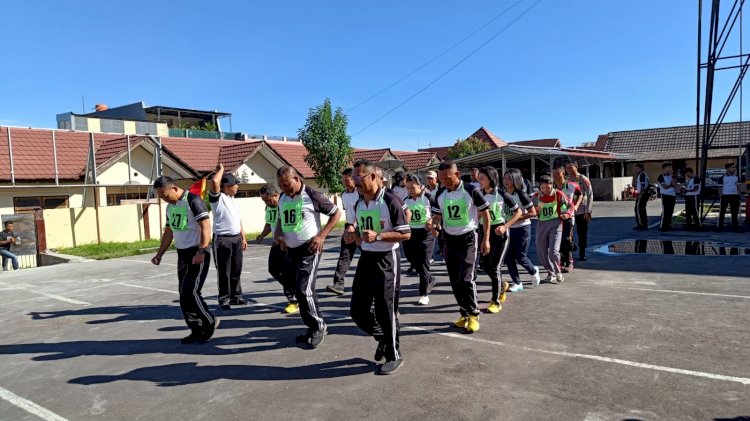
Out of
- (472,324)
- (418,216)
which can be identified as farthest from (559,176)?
(472,324)

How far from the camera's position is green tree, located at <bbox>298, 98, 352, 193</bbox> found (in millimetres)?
22906

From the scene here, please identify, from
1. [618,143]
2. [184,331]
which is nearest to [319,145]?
[184,331]

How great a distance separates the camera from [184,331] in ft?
20.7

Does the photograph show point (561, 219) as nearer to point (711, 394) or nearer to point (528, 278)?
point (528, 278)

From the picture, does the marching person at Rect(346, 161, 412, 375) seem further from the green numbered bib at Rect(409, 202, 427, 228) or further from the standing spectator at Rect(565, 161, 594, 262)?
the standing spectator at Rect(565, 161, 594, 262)

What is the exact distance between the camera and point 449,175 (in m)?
5.60

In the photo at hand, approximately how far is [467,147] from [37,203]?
3377cm

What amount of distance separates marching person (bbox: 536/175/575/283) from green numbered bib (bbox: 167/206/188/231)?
5.35 m

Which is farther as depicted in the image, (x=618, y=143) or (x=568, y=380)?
(x=618, y=143)

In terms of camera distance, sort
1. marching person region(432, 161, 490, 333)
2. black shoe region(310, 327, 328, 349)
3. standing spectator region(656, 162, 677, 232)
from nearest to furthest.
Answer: black shoe region(310, 327, 328, 349) < marching person region(432, 161, 490, 333) < standing spectator region(656, 162, 677, 232)

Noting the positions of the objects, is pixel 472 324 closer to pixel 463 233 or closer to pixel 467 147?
pixel 463 233

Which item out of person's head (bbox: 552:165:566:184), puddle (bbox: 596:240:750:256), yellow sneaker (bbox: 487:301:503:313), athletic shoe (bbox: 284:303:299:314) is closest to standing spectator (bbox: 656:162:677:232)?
puddle (bbox: 596:240:750:256)

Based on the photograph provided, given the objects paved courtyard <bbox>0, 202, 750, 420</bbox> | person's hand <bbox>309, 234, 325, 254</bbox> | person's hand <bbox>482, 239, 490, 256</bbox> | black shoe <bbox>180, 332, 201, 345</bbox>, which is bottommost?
paved courtyard <bbox>0, 202, 750, 420</bbox>

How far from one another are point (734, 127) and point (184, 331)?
1863 inches
